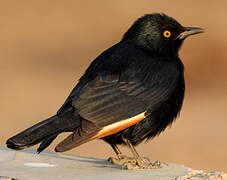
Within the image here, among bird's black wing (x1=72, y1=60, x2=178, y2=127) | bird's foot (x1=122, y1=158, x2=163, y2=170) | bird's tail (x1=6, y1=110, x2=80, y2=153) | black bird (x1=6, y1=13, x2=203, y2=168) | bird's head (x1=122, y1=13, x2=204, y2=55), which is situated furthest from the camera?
bird's head (x1=122, y1=13, x2=204, y2=55)

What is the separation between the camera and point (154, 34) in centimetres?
→ 739

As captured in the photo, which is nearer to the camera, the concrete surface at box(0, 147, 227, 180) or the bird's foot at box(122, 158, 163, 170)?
the concrete surface at box(0, 147, 227, 180)

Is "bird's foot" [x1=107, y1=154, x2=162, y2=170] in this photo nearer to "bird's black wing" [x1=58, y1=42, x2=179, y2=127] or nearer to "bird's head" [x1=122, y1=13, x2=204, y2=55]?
"bird's black wing" [x1=58, y1=42, x2=179, y2=127]

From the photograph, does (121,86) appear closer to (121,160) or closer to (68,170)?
(121,160)

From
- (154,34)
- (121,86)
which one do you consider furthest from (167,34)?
(121,86)

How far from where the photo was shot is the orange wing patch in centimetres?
650

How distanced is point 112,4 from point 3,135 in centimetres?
831

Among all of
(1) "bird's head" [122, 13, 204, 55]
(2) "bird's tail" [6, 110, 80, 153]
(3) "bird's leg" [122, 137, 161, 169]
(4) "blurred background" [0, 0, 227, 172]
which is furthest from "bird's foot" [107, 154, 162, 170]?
(4) "blurred background" [0, 0, 227, 172]

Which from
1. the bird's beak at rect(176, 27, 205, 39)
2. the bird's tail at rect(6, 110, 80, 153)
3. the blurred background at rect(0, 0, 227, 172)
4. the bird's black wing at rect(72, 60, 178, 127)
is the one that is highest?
the bird's beak at rect(176, 27, 205, 39)

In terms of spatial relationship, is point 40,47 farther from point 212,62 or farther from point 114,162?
point 114,162

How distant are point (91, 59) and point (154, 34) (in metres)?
9.69

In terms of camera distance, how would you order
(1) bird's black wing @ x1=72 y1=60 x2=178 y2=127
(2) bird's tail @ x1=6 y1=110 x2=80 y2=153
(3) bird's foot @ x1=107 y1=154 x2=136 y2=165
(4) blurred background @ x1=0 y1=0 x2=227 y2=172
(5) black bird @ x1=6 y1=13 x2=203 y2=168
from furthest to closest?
(4) blurred background @ x1=0 y1=0 x2=227 y2=172, (3) bird's foot @ x1=107 y1=154 x2=136 y2=165, (1) bird's black wing @ x1=72 y1=60 x2=178 y2=127, (5) black bird @ x1=6 y1=13 x2=203 y2=168, (2) bird's tail @ x1=6 y1=110 x2=80 y2=153

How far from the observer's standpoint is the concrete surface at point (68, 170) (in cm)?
640

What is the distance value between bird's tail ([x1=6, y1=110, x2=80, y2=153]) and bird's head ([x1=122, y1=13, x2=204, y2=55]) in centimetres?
Result: 110
